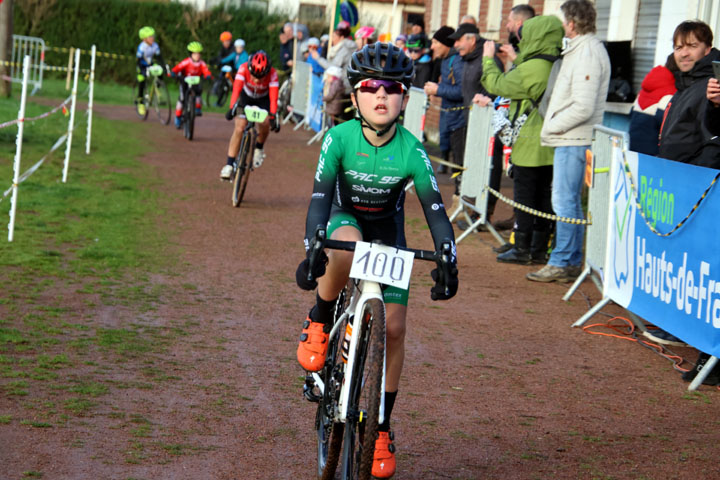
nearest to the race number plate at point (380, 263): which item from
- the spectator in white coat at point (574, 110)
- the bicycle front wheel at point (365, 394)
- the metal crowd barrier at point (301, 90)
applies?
the bicycle front wheel at point (365, 394)

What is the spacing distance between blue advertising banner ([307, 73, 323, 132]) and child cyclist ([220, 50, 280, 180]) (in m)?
9.77

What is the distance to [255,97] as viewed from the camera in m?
14.1

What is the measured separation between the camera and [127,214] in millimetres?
12859

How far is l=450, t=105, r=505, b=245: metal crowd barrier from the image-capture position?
479 inches

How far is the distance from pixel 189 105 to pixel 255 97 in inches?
340

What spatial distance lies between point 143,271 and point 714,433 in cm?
539

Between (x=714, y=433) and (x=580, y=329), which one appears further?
(x=580, y=329)

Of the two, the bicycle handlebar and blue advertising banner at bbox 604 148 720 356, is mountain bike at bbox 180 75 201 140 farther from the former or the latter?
the bicycle handlebar

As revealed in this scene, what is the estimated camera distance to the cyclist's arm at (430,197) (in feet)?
15.3

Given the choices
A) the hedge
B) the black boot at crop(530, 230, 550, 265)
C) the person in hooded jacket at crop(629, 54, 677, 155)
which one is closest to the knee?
the person in hooded jacket at crop(629, 54, 677, 155)

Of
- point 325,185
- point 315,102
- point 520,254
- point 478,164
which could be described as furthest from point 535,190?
point 315,102

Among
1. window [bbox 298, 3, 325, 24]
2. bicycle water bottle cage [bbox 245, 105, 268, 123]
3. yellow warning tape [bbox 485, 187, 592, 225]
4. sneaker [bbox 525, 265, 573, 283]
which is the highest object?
window [bbox 298, 3, 325, 24]

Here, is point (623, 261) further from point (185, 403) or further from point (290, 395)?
point (185, 403)

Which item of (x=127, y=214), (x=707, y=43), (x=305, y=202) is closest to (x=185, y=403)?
(x=707, y=43)
